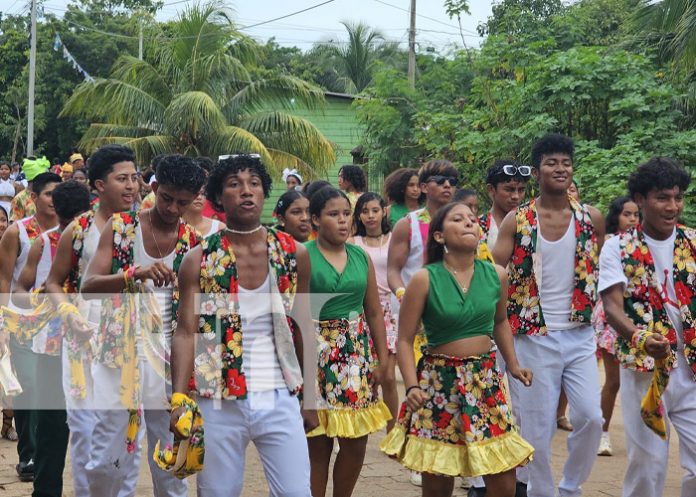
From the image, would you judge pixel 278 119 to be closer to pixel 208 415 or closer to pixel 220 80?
pixel 220 80

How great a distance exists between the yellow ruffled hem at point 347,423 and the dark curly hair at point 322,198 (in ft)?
3.97

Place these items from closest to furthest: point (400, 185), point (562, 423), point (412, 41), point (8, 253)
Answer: point (8, 253), point (562, 423), point (400, 185), point (412, 41)

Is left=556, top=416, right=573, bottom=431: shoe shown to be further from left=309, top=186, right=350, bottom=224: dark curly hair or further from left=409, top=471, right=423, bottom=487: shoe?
left=309, top=186, right=350, bottom=224: dark curly hair

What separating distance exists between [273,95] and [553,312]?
20.9 meters

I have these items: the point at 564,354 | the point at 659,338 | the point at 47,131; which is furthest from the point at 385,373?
the point at 47,131

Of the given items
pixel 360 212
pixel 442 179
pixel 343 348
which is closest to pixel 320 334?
pixel 343 348

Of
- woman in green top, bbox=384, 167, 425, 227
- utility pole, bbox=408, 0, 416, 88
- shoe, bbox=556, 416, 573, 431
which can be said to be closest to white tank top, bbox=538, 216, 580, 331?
shoe, bbox=556, 416, 573, 431

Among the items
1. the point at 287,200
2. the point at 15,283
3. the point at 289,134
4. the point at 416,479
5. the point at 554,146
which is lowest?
the point at 416,479

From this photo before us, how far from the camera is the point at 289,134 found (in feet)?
86.2

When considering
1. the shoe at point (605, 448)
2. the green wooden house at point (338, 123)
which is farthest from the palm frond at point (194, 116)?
the shoe at point (605, 448)

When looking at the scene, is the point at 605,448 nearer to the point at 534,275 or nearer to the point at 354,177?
the point at 534,275

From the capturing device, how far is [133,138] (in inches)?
1020

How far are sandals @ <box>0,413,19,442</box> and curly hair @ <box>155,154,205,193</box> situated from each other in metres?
4.52

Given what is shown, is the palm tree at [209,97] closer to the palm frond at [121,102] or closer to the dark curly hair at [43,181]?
the palm frond at [121,102]
